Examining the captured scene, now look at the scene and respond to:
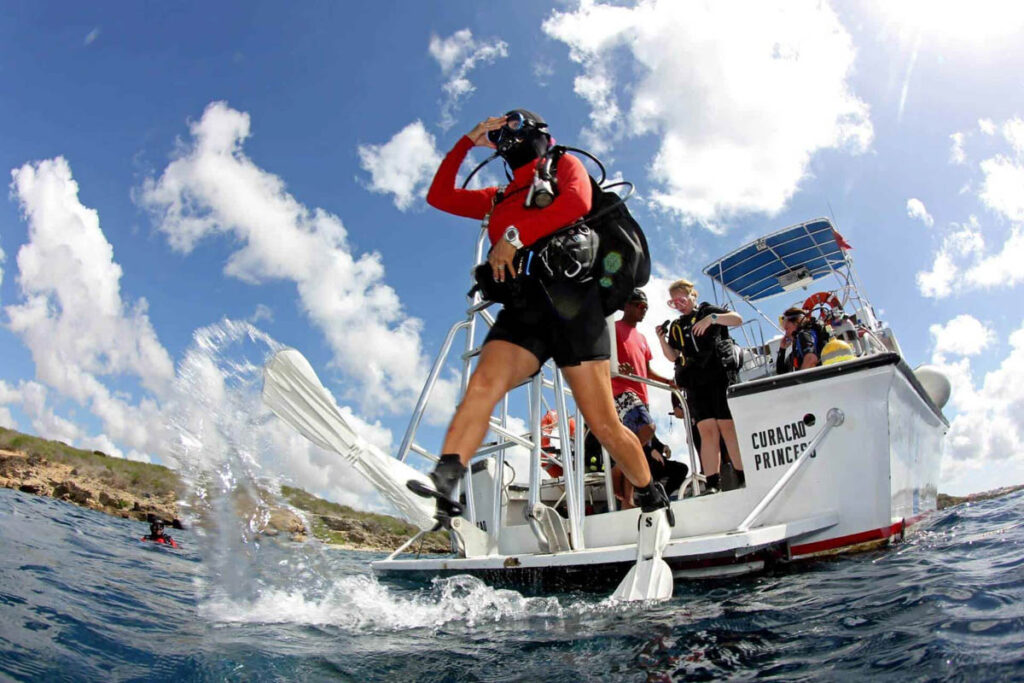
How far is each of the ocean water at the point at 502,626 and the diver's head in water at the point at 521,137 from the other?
2179 millimetres

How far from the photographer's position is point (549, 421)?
22.8ft

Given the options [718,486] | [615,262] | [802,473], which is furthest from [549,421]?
[615,262]

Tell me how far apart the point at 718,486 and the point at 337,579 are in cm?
304

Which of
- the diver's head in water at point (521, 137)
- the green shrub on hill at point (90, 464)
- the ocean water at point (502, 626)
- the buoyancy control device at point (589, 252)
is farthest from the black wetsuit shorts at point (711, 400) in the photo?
the green shrub on hill at point (90, 464)

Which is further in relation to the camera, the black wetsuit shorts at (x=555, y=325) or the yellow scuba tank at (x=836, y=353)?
the yellow scuba tank at (x=836, y=353)

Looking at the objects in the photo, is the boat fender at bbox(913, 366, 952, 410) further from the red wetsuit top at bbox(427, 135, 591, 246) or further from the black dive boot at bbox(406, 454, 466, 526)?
the black dive boot at bbox(406, 454, 466, 526)

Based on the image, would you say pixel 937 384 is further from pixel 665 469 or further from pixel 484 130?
pixel 484 130

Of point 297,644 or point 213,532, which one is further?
point 213,532

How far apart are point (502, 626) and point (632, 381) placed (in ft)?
9.59

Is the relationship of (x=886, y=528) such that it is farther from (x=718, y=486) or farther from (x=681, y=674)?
(x=681, y=674)

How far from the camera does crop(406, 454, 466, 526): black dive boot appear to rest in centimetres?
233

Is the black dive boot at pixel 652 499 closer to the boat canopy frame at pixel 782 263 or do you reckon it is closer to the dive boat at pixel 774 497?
the dive boat at pixel 774 497

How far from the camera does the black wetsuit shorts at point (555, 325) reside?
2738mm

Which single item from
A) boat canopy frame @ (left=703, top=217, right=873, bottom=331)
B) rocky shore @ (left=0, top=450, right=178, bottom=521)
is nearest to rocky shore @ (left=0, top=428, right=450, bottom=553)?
rocky shore @ (left=0, top=450, right=178, bottom=521)
